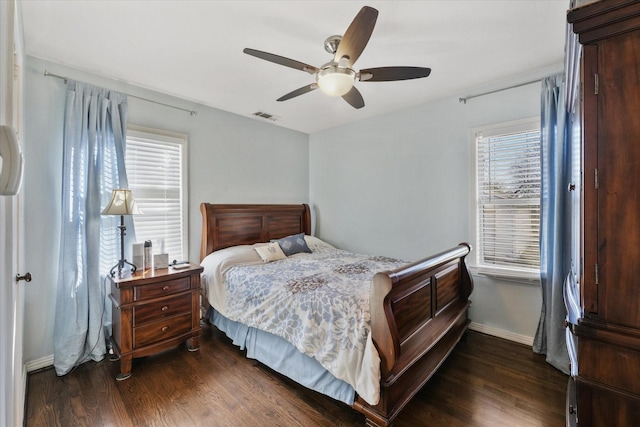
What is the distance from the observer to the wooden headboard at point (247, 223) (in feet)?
11.1

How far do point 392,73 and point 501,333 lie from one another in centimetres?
287

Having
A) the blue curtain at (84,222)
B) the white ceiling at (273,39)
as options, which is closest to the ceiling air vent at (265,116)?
the white ceiling at (273,39)

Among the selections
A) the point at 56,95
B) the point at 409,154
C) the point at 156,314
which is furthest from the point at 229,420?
the point at 409,154

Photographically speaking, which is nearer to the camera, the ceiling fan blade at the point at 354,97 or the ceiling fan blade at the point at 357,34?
the ceiling fan blade at the point at 357,34

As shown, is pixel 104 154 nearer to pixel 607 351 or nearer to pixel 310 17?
pixel 310 17

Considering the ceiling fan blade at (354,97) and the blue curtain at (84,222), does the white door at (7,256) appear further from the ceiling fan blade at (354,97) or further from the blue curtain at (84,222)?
the ceiling fan blade at (354,97)

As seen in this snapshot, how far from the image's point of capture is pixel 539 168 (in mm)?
2781

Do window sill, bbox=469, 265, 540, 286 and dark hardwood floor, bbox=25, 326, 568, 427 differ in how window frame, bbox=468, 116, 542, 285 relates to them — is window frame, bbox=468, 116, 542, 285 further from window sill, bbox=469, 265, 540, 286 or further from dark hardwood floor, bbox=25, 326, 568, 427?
dark hardwood floor, bbox=25, 326, 568, 427

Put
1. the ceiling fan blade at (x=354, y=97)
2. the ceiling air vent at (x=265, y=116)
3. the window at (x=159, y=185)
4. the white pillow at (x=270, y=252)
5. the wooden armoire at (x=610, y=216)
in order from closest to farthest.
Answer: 1. the wooden armoire at (x=610, y=216)
2. the ceiling fan blade at (x=354, y=97)
3. the window at (x=159, y=185)
4. the white pillow at (x=270, y=252)
5. the ceiling air vent at (x=265, y=116)

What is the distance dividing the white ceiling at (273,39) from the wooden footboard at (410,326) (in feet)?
5.69

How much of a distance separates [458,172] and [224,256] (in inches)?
112

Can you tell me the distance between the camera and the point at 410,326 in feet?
6.58

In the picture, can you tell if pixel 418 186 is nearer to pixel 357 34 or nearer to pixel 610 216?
pixel 357 34

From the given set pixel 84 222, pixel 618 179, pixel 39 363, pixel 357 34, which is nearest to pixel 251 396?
pixel 39 363
